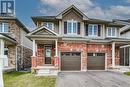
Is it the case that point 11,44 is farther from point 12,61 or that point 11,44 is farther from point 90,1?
point 90,1

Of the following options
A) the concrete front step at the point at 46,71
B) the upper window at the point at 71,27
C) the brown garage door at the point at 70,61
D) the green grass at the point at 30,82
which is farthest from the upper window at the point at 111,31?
the green grass at the point at 30,82

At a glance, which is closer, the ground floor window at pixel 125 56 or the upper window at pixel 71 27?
the upper window at pixel 71 27

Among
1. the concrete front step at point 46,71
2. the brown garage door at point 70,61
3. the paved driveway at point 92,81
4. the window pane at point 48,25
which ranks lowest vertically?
the paved driveway at point 92,81

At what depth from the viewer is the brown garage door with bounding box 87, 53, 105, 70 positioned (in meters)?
28.7

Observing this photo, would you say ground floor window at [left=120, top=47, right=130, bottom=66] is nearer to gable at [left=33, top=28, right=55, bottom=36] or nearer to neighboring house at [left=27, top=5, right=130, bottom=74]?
neighboring house at [left=27, top=5, right=130, bottom=74]

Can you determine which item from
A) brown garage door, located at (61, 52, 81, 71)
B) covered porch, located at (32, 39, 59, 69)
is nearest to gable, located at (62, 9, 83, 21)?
covered porch, located at (32, 39, 59, 69)

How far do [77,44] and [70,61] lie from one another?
2.19 meters

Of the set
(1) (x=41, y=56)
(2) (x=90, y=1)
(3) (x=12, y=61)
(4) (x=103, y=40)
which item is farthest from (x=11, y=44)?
(2) (x=90, y=1)

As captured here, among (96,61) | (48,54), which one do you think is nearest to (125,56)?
(96,61)

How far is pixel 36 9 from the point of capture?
1735 inches

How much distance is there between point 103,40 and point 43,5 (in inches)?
842

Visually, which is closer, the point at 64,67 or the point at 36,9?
the point at 64,67

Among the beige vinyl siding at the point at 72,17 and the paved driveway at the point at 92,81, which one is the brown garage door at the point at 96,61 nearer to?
the beige vinyl siding at the point at 72,17

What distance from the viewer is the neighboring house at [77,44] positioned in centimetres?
2755
